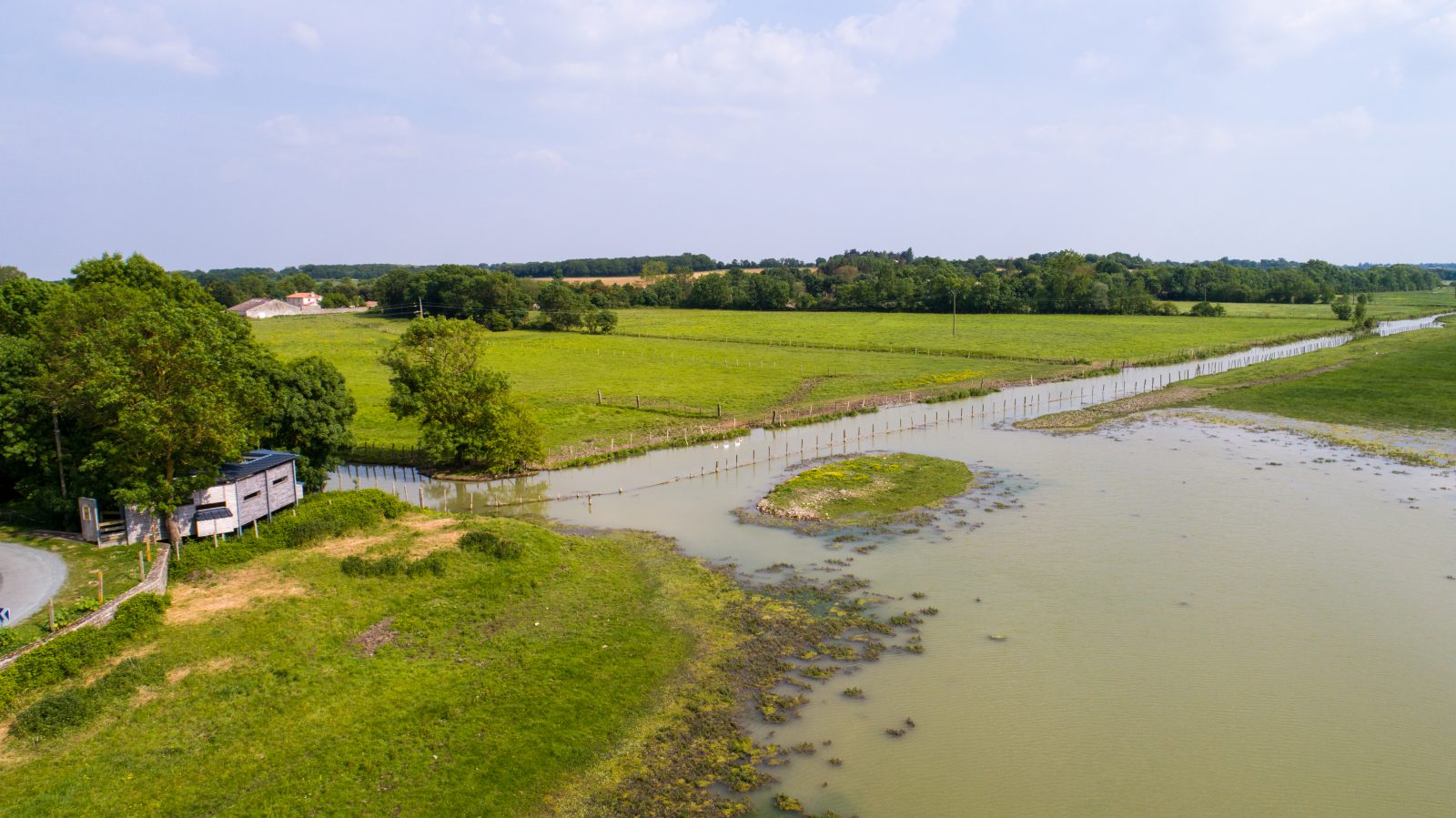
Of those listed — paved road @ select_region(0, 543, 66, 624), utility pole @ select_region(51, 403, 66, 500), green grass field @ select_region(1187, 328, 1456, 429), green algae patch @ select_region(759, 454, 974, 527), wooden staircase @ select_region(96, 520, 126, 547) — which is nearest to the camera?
paved road @ select_region(0, 543, 66, 624)

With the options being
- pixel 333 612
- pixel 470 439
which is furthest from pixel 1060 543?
pixel 470 439

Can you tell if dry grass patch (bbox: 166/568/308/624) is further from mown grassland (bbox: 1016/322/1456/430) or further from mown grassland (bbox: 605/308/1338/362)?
mown grassland (bbox: 605/308/1338/362)

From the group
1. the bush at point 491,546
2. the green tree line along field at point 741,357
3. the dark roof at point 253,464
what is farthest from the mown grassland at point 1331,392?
the dark roof at point 253,464

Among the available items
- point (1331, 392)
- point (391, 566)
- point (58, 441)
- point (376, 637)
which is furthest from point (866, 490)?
point (1331, 392)

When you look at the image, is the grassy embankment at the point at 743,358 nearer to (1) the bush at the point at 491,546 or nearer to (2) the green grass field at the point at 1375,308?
(2) the green grass field at the point at 1375,308

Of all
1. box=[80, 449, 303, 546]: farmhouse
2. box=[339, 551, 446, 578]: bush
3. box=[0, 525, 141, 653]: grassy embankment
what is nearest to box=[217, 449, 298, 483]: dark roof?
box=[80, 449, 303, 546]: farmhouse
